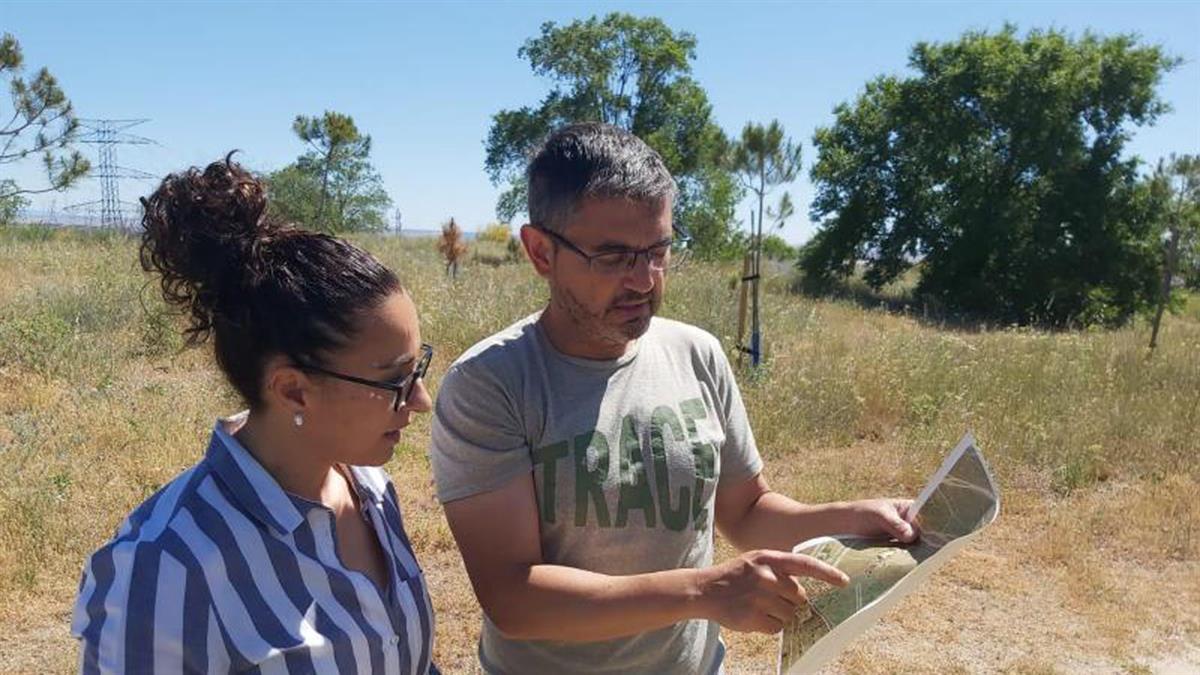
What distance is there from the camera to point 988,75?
23.3 meters

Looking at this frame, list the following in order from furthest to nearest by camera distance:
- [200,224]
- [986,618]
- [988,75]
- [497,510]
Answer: [988,75]
[986,618]
[497,510]
[200,224]

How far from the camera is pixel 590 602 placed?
1347 millimetres

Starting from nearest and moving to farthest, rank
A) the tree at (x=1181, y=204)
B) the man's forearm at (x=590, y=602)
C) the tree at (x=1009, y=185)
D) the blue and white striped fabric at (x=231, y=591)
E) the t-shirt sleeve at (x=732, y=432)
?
the blue and white striped fabric at (x=231, y=591), the man's forearm at (x=590, y=602), the t-shirt sleeve at (x=732, y=432), the tree at (x=1181, y=204), the tree at (x=1009, y=185)

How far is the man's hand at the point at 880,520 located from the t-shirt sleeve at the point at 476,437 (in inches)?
23.8

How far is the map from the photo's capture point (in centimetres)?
127

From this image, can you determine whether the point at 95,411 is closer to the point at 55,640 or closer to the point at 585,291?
the point at 55,640

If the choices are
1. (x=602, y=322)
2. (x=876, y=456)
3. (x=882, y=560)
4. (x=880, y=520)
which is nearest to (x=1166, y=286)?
(x=876, y=456)

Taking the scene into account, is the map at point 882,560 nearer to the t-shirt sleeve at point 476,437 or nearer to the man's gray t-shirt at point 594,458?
the man's gray t-shirt at point 594,458

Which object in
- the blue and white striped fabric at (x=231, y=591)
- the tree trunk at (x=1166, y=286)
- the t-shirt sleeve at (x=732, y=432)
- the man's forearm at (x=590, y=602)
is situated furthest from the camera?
the tree trunk at (x=1166, y=286)

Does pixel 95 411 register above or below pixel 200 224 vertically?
below

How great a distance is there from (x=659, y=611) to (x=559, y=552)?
22 centimetres

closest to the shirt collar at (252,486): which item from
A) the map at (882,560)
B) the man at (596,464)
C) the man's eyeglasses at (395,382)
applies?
the man's eyeglasses at (395,382)

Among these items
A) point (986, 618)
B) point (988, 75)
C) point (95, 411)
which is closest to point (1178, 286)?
point (988, 75)

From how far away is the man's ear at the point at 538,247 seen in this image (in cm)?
151
